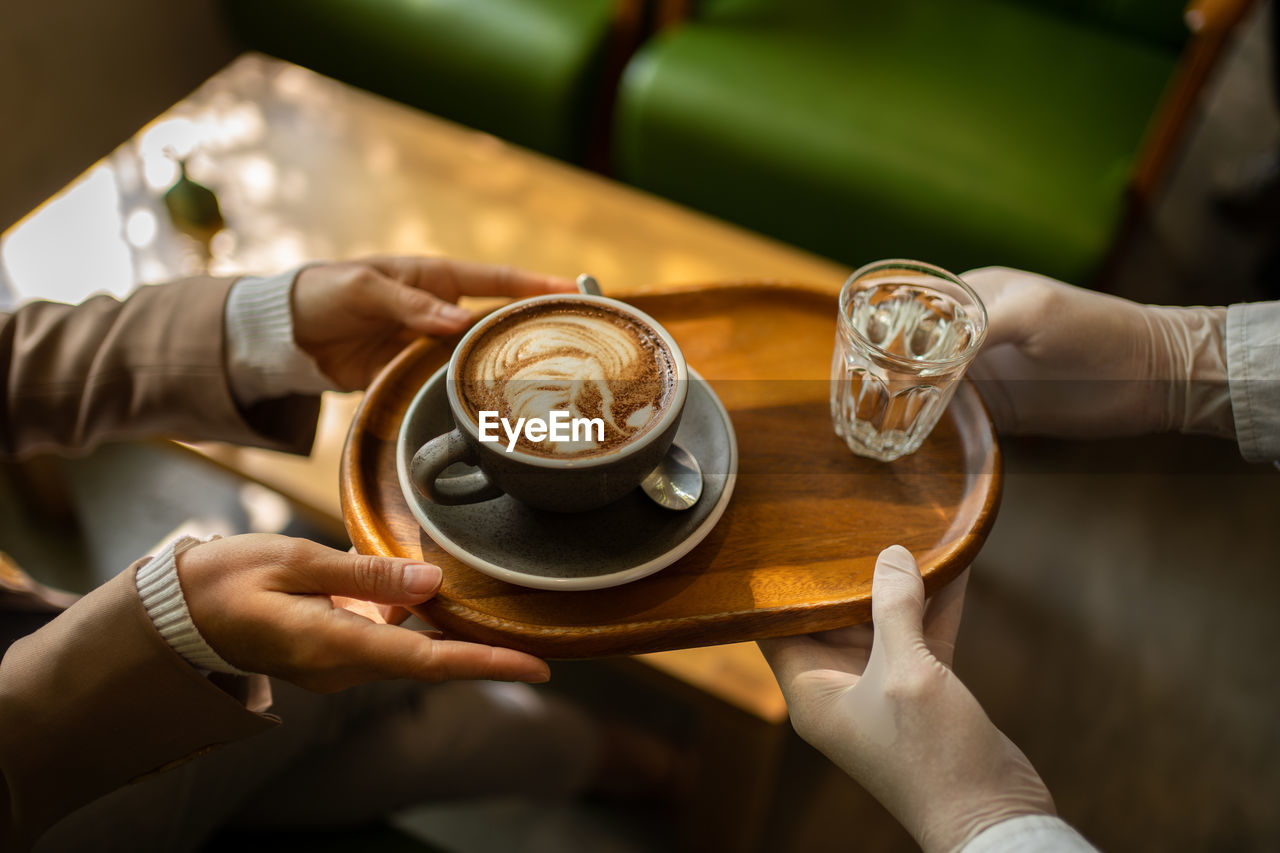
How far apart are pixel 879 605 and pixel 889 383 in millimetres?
218

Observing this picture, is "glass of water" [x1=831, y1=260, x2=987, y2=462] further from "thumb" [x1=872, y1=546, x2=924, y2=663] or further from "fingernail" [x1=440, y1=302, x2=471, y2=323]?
"fingernail" [x1=440, y1=302, x2=471, y2=323]

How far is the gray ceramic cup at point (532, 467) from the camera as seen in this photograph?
70 centimetres

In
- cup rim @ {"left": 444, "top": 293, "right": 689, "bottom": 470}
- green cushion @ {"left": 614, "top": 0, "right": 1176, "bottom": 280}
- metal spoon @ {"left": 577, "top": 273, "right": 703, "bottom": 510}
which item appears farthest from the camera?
green cushion @ {"left": 614, "top": 0, "right": 1176, "bottom": 280}

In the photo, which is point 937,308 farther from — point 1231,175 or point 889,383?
point 1231,175

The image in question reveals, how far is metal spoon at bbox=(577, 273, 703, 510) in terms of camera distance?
2.60 ft

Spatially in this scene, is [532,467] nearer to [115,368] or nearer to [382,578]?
[382,578]

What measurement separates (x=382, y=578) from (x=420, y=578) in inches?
1.3

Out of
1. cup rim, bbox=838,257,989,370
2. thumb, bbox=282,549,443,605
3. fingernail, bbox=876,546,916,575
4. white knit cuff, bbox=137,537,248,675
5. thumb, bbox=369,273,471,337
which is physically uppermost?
cup rim, bbox=838,257,989,370

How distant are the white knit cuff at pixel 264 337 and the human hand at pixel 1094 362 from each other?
0.82 meters

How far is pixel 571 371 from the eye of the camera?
0.76 m

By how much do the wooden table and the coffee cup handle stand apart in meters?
0.71

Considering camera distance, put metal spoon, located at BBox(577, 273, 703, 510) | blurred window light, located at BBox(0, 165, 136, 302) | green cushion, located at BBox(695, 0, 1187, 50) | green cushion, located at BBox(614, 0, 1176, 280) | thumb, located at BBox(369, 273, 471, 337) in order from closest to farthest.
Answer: metal spoon, located at BBox(577, 273, 703, 510) < thumb, located at BBox(369, 273, 471, 337) < blurred window light, located at BBox(0, 165, 136, 302) < green cushion, located at BBox(614, 0, 1176, 280) < green cushion, located at BBox(695, 0, 1187, 50)

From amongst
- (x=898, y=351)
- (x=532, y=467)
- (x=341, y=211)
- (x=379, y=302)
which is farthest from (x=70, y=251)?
(x=898, y=351)

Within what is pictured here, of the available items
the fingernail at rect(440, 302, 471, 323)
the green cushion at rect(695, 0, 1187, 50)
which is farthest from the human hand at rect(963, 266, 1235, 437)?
the green cushion at rect(695, 0, 1187, 50)
